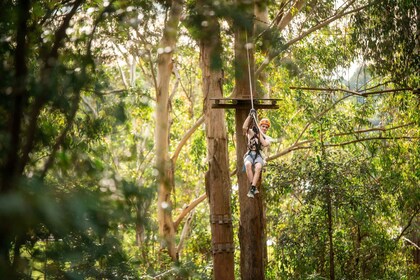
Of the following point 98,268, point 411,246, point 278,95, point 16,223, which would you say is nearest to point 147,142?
point 278,95

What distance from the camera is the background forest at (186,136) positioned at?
7.66 ft

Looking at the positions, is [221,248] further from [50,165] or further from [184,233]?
[50,165]

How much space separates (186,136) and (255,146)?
15.6 ft

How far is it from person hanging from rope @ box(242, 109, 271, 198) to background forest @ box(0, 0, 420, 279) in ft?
2.49

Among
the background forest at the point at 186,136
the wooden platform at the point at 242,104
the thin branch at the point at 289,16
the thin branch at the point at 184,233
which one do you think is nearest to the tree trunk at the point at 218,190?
the background forest at the point at 186,136

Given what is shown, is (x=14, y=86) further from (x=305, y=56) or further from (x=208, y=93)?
(x=305, y=56)

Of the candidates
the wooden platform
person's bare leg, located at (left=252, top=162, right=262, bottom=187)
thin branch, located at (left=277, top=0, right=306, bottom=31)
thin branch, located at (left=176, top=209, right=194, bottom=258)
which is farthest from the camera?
thin branch, located at (left=176, top=209, right=194, bottom=258)

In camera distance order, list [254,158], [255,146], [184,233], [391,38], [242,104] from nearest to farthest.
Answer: [255,146] < [254,158] < [242,104] < [391,38] < [184,233]

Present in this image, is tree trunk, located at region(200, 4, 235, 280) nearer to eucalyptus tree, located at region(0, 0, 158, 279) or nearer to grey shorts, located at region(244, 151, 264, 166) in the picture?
grey shorts, located at region(244, 151, 264, 166)

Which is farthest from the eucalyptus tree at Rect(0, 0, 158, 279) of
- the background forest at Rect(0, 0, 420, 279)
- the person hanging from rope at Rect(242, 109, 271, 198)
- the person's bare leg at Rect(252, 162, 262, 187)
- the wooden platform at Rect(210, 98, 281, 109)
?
the wooden platform at Rect(210, 98, 281, 109)

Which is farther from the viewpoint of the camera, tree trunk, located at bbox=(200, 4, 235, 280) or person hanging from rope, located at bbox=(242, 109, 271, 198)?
tree trunk, located at bbox=(200, 4, 235, 280)

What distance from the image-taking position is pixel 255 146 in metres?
7.50

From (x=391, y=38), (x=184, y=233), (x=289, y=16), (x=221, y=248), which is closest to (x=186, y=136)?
(x=184, y=233)

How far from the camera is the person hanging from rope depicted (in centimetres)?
734
